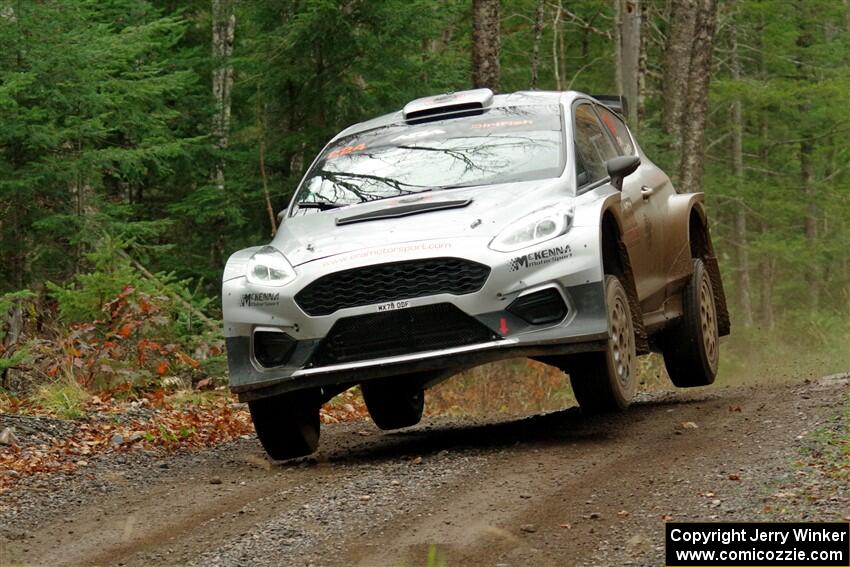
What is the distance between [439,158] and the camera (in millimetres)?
8711

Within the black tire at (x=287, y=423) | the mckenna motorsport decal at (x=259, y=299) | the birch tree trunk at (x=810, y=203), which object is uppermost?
the mckenna motorsport decal at (x=259, y=299)

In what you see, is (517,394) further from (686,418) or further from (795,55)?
(795,55)

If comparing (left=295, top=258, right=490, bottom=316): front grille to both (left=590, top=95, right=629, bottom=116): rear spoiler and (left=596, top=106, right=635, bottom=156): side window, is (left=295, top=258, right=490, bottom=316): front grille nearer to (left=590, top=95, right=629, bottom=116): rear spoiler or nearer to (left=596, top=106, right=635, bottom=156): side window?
(left=596, top=106, right=635, bottom=156): side window

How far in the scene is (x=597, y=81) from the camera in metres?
31.8

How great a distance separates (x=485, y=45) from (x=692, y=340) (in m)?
6.85

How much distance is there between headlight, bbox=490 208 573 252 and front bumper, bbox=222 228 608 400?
0.17 feet

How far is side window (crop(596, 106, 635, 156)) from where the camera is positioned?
995cm

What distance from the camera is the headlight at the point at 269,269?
24.9ft

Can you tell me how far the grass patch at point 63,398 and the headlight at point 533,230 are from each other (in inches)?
176

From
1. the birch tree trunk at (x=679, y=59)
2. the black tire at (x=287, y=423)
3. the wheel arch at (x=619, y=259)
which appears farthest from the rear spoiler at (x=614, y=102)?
the birch tree trunk at (x=679, y=59)

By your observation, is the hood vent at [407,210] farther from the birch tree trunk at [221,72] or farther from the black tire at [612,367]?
the birch tree trunk at [221,72]

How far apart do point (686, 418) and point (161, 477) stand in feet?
11.6

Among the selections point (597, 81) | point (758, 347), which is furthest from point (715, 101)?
point (758, 347)

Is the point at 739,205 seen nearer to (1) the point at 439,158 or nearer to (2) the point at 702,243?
(2) the point at 702,243
